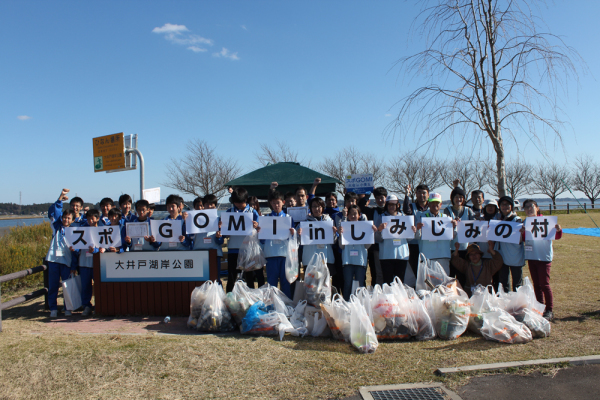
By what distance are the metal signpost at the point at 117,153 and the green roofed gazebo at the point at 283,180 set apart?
3293 mm

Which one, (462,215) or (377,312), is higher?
(462,215)

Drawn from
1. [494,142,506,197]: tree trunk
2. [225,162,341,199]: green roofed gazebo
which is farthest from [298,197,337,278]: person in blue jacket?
[225,162,341,199]: green roofed gazebo

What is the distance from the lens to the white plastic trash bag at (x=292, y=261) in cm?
560

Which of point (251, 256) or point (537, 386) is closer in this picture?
point (537, 386)

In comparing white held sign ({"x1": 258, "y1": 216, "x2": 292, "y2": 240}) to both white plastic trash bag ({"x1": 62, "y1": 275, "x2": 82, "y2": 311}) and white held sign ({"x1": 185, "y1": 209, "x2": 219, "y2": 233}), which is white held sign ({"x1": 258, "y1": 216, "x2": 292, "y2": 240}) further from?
white plastic trash bag ({"x1": 62, "y1": 275, "x2": 82, "y2": 311})

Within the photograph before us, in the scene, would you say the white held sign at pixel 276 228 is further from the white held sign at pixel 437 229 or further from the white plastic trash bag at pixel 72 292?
the white plastic trash bag at pixel 72 292

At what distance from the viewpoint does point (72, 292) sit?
20.3ft

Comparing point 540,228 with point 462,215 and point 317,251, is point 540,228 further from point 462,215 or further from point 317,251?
point 317,251

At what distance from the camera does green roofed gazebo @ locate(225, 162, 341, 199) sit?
10.5m

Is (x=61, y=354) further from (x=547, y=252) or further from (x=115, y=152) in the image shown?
(x=115, y=152)

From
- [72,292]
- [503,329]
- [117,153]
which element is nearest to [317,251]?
[503,329]

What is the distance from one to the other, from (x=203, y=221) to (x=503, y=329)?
14.2 ft

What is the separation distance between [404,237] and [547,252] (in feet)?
6.34

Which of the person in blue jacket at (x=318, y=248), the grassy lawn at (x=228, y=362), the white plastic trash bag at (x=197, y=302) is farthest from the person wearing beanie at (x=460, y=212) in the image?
the white plastic trash bag at (x=197, y=302)
